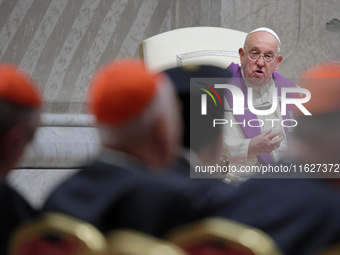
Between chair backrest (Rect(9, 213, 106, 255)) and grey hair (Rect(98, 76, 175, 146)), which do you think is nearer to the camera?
chair backrest (Rect(9, 213, 106, 255))

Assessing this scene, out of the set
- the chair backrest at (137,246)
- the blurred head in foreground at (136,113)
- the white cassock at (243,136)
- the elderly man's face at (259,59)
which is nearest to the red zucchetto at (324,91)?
the blurred head in foreground at (136,113)

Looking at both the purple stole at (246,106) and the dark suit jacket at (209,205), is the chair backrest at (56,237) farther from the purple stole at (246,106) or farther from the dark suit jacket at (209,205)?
the purple stole at (246,106)

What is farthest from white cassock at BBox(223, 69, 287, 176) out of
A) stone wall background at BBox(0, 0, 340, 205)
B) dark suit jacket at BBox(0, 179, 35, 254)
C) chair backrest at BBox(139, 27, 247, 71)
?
dark suit jacket at BBox(0, 179, 35, 254)

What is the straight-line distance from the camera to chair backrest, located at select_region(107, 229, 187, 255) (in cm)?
137

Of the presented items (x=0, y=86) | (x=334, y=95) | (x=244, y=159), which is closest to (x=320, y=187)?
(x=334, y=95)

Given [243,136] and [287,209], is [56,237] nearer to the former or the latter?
[287,209]

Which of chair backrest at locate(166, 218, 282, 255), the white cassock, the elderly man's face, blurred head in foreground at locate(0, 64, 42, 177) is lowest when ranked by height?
chair backrest at locate(166, 218, 282, 255)

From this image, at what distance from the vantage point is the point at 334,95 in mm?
1852

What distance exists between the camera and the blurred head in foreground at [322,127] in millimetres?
1848

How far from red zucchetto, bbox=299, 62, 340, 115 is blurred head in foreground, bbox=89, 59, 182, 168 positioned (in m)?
0.33

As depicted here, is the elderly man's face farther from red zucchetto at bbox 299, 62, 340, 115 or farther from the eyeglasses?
red zucchetto at bbox 299, 62, 340, 115

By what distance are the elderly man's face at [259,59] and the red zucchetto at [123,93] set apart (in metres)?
2.83

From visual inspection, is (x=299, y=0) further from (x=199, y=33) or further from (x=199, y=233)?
(x=199, y=233)

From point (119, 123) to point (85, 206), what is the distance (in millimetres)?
191
